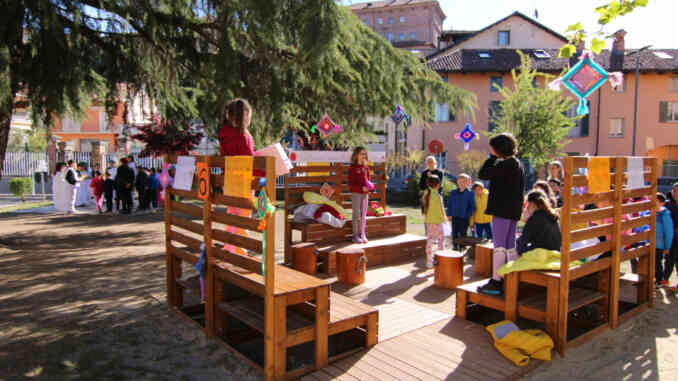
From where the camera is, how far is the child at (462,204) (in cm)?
798

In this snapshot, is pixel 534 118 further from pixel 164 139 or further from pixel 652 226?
pixel 652 226

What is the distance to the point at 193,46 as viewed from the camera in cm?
777

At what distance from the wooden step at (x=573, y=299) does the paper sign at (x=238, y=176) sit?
8.65 feet

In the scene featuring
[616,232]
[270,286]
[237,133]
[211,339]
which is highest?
[237,133]

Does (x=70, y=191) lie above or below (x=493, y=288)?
above

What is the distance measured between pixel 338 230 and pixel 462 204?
2.17 meters

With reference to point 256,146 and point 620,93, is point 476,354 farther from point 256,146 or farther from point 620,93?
point 620,93

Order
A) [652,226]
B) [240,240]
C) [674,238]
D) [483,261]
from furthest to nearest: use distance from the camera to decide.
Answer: [483,261] → [674,238] → [652,226] → [240,240]

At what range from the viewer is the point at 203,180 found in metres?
4.21

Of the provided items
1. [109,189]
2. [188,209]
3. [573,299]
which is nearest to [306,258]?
[188,209]

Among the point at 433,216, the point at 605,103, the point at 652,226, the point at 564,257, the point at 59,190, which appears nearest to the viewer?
the point at 564,257

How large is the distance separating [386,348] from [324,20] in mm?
3850

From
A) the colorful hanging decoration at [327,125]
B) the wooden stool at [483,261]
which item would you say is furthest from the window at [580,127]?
the wooden stool at [483,261]

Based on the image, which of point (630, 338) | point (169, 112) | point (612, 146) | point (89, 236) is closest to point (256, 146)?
point (169, 112)
